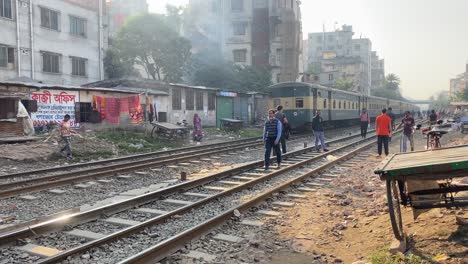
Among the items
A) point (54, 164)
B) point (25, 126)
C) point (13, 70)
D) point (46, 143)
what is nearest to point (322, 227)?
point (54, 164)

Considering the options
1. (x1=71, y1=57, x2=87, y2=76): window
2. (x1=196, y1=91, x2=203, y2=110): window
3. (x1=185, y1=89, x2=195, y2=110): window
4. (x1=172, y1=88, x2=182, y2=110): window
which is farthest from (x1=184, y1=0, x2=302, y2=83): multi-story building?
(x1=172, y1=88, x2=182, y2=110): window

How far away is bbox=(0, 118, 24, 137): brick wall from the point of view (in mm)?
15875

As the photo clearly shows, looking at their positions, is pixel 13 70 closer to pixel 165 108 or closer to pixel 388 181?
pixel 165 108

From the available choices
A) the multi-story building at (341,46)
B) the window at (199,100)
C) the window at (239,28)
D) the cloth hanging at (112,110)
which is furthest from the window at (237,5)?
the multi-story building at (341,46)

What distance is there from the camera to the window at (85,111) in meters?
19.8

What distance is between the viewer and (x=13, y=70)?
25.1m

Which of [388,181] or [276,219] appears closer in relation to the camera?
[388,181]

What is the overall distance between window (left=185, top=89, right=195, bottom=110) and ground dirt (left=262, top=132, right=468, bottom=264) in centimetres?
2108

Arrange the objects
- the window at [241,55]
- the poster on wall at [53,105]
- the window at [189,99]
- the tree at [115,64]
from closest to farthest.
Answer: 1. the poster on wall at [53,105]
2. the window at [189,99]
3. the tree at [115,64]
4. the window at [241,55]

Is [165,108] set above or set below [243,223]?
above

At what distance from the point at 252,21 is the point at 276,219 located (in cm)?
4818

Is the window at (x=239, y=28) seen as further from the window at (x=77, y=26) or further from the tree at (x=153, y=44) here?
the window at (x=77, y=26)

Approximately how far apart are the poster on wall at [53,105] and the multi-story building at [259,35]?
1315 inches

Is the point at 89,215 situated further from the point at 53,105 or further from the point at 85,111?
the point at 85,111
